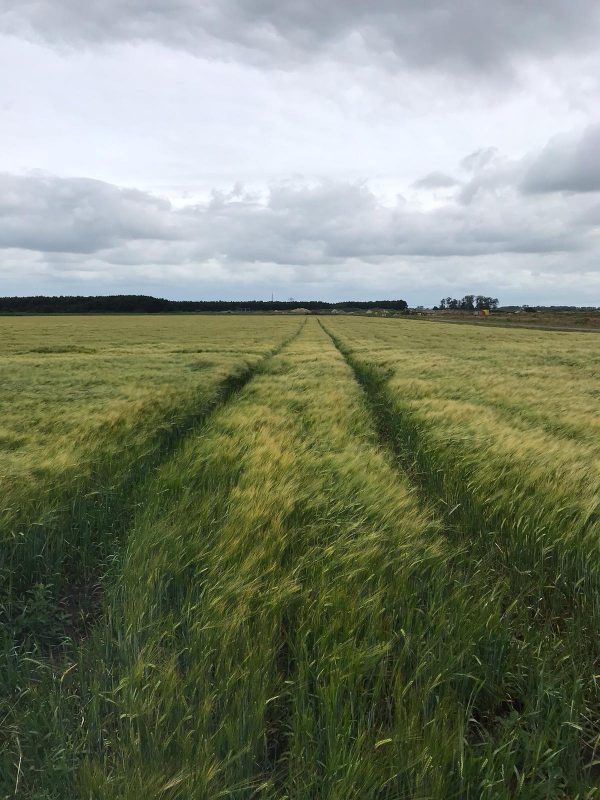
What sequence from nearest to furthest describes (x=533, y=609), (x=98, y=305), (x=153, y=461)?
(x=533, y=609) < (x=153, y=461) < (x=98, y=305)

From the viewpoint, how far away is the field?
6.10 feet

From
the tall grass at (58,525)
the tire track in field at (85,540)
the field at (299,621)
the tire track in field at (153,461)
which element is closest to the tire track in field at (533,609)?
the field at (299,621)

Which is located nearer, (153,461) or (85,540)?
(85,540)

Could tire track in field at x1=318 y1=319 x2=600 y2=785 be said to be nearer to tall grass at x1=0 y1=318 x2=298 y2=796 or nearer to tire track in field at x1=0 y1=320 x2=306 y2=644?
tall grass at x1=0 y1=318 x2=298 y2=796

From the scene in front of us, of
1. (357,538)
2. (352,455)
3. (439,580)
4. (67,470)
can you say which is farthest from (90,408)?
(439,580)

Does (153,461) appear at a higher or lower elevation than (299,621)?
lower

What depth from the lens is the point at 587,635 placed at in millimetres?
2719

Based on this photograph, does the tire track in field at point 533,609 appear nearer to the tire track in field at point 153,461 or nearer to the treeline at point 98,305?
the tire track in field at point 153,461

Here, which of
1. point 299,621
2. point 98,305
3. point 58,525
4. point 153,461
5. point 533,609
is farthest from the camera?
point 98,305

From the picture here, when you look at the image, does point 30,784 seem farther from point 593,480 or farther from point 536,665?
point 593,480

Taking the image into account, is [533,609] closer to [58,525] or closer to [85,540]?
[85,540]

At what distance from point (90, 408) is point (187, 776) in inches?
322

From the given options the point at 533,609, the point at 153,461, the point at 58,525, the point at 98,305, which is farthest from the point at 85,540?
the point at 98,305

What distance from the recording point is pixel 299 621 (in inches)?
101
